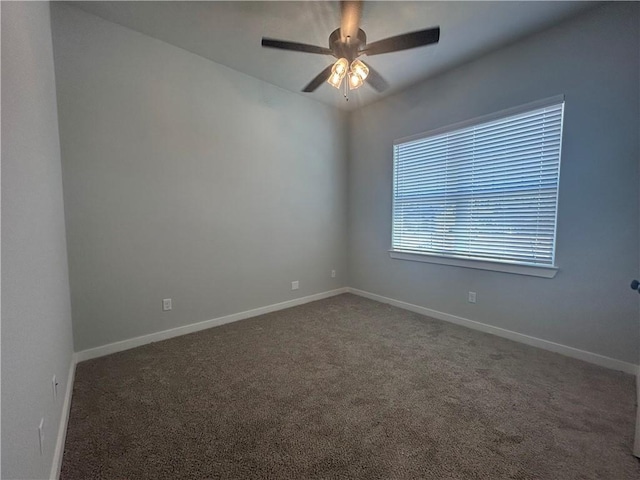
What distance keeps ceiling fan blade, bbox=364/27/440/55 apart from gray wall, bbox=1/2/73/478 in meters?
1.86

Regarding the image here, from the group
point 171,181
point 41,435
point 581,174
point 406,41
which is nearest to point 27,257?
point 41,435

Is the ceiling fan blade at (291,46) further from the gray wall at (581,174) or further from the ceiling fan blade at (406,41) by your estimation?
the gray wall at (581,174)

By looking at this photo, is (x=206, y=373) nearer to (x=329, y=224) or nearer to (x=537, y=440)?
(x=537, y=440)

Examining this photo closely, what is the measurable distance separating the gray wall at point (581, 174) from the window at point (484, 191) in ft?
0.35

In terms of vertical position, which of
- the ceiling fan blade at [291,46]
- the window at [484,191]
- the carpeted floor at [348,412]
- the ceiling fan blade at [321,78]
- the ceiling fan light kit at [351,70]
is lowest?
the carpeted floor at [348,412]

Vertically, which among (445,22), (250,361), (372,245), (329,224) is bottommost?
(250,361)

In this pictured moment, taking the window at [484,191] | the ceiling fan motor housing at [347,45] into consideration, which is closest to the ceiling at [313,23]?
the ceiling fan motor housing at [347,45]

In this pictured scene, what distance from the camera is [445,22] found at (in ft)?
7.46

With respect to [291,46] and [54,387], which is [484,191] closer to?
[291,46]

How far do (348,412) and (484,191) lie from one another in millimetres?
2491

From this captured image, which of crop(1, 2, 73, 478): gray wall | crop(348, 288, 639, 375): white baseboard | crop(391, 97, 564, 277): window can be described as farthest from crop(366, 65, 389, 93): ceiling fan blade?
crop(348, 288, 639, 375): white baseboard

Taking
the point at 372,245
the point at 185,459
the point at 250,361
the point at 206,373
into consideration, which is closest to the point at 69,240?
the point at 206,373

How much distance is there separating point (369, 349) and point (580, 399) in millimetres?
1455

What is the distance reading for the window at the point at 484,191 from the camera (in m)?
2.43
